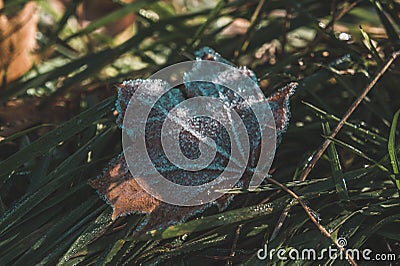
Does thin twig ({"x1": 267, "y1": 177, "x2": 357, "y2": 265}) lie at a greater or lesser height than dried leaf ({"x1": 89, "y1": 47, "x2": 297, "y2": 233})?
lesser

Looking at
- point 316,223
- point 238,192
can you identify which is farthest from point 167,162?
point 316,223

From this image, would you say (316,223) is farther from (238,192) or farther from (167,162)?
(167,162)

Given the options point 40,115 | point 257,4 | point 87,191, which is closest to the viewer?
point 87,191

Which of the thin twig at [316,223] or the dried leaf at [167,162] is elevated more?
the dried leaf at [167,162]

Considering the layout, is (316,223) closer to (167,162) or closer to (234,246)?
(234,246)

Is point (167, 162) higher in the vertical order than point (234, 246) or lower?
higher

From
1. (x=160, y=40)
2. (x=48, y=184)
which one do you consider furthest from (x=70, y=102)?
(x=48, y=184)

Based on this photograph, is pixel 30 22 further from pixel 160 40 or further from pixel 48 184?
pixel 48 184

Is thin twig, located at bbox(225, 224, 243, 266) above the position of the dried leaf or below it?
below
